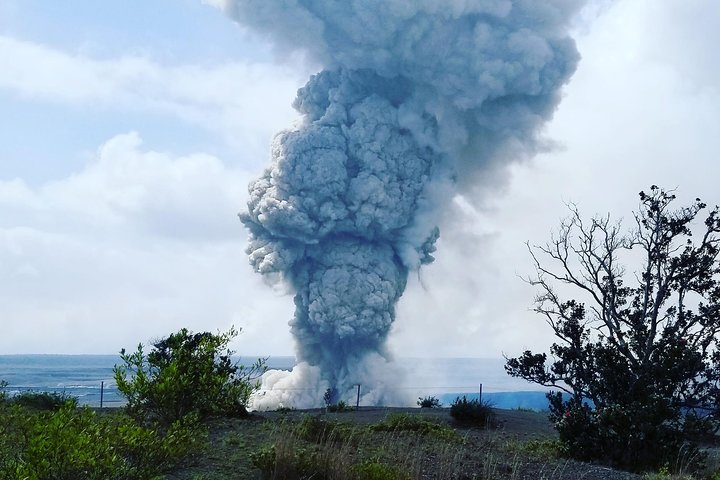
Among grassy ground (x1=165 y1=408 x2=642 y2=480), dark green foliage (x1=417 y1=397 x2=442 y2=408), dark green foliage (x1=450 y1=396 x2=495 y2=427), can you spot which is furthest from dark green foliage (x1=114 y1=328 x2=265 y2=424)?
dark green foliage (x1=417 y1=397 x2=442 y2=408)

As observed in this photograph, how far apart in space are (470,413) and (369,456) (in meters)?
9.86

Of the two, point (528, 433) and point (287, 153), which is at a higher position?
point (287, 153)

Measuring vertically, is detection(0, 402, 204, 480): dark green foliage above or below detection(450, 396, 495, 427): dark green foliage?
above

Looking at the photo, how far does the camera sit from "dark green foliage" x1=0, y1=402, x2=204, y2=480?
6605 millimetres

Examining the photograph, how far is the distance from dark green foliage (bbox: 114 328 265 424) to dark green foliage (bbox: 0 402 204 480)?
76cm

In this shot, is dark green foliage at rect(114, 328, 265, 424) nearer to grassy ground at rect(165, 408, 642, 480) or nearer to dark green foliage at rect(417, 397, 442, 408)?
grassy ground at rect(165, 408, 642, 480)

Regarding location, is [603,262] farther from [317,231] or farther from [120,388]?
[317,231]

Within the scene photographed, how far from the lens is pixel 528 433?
19.7 meters

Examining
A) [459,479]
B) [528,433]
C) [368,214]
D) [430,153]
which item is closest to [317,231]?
[368,214]

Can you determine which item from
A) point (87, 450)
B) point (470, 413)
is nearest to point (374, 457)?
point (87, 450)

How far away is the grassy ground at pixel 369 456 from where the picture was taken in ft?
31.1

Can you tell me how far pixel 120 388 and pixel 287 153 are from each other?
31455 mm

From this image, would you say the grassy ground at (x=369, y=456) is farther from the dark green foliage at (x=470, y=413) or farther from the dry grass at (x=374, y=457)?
the dark green foliage at (x=470, y=413)

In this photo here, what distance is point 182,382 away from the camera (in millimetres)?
9211
